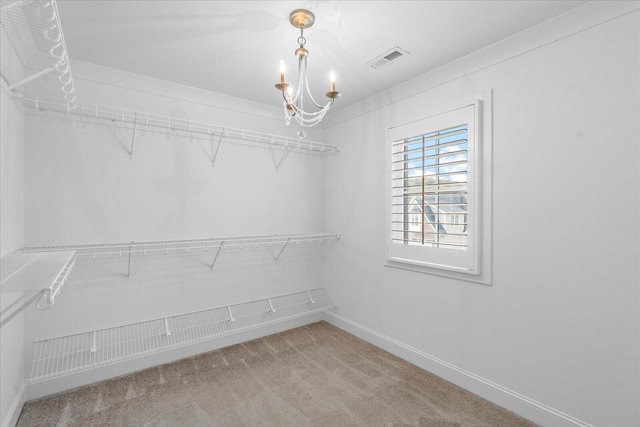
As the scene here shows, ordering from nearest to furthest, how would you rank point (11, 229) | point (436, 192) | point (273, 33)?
point (11, 229) < point (273, 33) < point (436, 192)

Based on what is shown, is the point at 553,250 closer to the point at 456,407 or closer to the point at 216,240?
the point at 456,407

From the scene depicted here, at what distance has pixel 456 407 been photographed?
2047 mm

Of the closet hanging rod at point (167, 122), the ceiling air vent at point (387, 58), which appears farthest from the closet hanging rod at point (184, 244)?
the ceiling air vent at point (387, 58)

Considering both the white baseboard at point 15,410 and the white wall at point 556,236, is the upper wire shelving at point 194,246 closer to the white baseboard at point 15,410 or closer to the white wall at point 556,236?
the white baseboard at point 15,410

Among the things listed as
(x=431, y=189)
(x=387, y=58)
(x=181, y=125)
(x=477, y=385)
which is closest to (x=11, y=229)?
(x=181, y=125)

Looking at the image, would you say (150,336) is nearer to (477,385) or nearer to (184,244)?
(184,244)

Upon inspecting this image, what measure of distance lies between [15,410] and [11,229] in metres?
1.09

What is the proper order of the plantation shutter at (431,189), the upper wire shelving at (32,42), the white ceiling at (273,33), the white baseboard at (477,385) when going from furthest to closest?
the plantation shutter at (431,189)
the white baseboard at (477,385)
the white ceiling at (273,33)
the upper wire shelving at (32,42)

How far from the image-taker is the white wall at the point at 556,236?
1605 mm

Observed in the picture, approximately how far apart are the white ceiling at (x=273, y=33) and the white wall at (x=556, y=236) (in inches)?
10.0

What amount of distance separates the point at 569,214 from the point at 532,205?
19cm

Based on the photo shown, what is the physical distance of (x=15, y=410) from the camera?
1.87 metres

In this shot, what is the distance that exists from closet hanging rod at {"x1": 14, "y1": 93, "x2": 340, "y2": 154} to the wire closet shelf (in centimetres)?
163

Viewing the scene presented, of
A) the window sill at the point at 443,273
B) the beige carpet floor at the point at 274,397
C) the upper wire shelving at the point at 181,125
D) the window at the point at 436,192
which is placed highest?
the upper wire shelving at the point at 181,125
